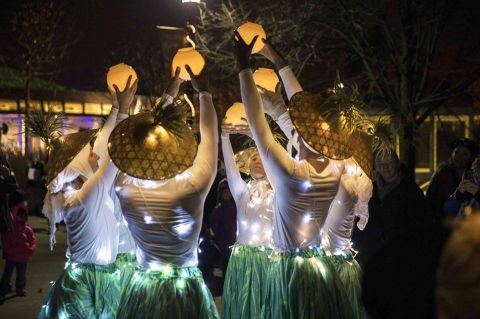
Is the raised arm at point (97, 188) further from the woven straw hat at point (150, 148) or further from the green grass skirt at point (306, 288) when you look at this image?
the green grass skirt at point (306, 288)

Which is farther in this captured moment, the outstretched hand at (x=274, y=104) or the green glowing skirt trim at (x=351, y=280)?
the outstretched hand at (x=274, y=104)

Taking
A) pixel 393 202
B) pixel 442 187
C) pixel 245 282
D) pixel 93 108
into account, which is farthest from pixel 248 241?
pixel 93 108

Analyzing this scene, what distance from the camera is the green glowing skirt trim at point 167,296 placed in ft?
12.3

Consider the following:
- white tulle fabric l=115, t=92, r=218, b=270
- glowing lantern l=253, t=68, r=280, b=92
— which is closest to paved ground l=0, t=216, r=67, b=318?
white tulle fabric l=115, t=92, r=218, b=270

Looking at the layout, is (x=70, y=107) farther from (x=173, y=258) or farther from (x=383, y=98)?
(x=173, y=258)

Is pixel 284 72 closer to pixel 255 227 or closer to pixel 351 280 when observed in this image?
pixel 255 227

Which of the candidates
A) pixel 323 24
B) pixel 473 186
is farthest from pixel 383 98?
pixel 473 186

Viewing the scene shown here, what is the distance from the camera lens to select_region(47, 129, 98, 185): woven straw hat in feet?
14.5

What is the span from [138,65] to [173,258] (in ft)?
52.6

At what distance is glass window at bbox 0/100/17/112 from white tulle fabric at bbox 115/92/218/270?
19.8 metres

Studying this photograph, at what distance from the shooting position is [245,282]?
5105 mm

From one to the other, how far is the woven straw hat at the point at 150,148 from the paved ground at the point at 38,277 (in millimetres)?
4094

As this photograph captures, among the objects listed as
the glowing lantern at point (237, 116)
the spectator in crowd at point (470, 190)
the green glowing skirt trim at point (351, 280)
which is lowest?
the green glowing skirt trim at point (351, 280)

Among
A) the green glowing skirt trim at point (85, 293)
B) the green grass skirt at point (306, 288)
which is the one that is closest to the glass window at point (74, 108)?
the green glowing skirt trim at point (85, 293)
